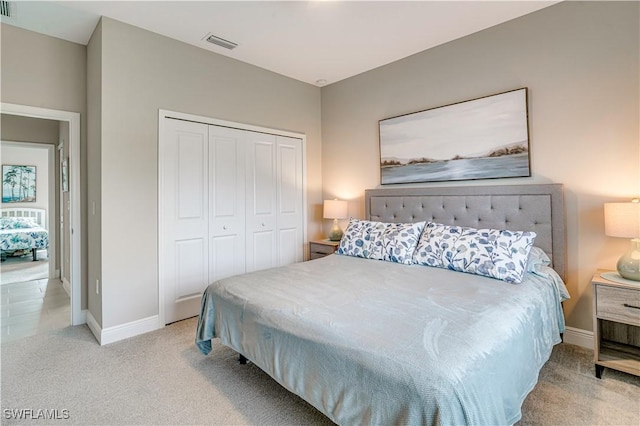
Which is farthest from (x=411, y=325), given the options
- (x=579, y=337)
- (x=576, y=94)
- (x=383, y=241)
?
(x=576, y=94)

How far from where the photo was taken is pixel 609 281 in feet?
6.88

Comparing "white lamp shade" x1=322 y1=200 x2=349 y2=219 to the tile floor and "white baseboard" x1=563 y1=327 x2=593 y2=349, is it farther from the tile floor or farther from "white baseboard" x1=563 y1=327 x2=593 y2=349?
the tile floor

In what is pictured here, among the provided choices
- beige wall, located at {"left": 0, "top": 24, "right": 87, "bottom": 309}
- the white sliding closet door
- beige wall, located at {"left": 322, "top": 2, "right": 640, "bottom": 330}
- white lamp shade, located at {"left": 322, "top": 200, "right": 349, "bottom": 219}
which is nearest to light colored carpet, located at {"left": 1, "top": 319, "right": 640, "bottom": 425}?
the white sliding closet door

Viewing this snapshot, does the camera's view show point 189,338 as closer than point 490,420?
No

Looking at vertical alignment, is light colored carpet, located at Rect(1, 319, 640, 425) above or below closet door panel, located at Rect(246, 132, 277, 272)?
below

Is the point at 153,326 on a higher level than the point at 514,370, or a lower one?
lower

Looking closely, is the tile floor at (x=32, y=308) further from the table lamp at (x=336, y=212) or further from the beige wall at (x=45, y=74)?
the table lamp at (x=336, y=212)

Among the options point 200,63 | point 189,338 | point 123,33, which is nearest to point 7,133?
point 123,33

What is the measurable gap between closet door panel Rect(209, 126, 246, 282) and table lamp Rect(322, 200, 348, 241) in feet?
3.45

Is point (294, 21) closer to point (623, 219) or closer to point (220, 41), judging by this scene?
point (220, 41)

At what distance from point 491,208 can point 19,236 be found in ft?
27.1

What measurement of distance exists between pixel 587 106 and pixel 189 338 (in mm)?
3767

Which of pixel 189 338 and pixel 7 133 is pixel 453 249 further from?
pixel 7 133

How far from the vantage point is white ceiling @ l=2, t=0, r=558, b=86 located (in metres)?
2.57
